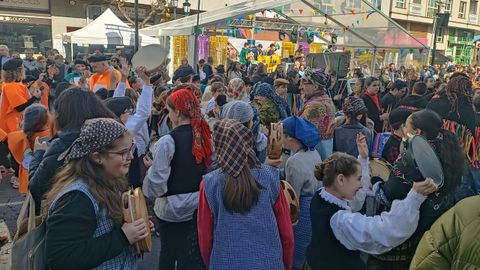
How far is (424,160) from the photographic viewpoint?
2.20 m

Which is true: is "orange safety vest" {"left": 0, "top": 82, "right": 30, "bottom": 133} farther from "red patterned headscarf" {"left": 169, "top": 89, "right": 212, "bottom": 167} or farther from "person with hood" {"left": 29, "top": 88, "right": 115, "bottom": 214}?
"red patterned headscarf" {"left": 169, "top": 89, "right": 212, "bottom": 167}

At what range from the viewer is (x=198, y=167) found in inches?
125

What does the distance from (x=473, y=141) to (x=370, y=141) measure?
1987mm

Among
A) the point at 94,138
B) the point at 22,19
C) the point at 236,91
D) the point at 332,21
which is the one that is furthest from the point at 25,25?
the point at 94,138

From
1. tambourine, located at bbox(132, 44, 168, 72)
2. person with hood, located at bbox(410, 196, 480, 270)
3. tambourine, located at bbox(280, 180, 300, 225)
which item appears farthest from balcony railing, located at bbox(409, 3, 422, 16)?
person with hood, located at bbox(410, 196, 480, 270)

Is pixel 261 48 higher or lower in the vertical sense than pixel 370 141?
higher

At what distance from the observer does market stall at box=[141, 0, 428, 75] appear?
12.7m

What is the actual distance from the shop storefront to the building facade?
100 ft

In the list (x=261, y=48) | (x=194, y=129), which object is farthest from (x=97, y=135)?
(x=261, y=48)

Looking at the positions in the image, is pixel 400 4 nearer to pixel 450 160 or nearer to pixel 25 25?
pixel 25 25

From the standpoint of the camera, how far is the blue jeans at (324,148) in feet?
13.2

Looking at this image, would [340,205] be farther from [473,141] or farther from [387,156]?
[473,141]

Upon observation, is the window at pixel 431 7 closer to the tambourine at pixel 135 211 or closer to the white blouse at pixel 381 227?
the white blouse at pixel 381 227

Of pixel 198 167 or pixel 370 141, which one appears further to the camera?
pixel 370 141
